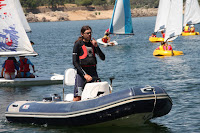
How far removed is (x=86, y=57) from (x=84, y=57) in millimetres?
56

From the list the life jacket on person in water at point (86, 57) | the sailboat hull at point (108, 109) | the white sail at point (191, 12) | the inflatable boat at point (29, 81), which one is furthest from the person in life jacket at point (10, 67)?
the white sail at point (191, 12)

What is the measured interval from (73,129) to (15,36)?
11510 millimetres

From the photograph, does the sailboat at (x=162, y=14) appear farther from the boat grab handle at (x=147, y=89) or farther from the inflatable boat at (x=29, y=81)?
the boat grab handle at (x=147, y=89)

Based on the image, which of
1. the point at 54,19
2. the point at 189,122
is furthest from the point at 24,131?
the point at 54,19

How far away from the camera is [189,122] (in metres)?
14.8

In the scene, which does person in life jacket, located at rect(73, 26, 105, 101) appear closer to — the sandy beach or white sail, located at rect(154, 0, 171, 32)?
white sail, located at rect(154, 0, 171, 32)

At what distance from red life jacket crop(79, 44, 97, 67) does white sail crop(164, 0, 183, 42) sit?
26716 millimetres

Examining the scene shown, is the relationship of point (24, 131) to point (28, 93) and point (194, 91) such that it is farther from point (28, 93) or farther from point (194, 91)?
point (194, 91)

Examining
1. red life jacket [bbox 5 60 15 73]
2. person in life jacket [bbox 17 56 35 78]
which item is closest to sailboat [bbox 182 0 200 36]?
person in life jacket [bbox 17 56 35 78]

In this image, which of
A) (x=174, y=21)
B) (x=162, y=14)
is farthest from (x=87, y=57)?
(x=162, y=14)

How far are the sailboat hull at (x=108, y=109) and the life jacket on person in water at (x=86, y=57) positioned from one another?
99 cm

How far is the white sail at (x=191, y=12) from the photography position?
206ft

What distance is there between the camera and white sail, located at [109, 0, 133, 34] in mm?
52000

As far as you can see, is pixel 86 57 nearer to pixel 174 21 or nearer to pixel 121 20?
pixel 174 21
